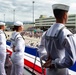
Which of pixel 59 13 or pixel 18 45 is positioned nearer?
pixel 59 13

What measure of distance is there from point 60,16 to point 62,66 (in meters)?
0.42

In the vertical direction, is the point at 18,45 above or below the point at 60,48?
below

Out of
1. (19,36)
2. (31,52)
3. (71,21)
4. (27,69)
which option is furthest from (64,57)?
(71,21)

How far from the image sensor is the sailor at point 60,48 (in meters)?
1.84

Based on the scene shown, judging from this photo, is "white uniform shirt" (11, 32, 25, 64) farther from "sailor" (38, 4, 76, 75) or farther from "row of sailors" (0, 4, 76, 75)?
"sailor" (38, 4, 76, 75)

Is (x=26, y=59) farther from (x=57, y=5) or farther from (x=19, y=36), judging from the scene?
(x=57, y=5)

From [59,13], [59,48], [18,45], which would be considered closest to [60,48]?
[59,48]

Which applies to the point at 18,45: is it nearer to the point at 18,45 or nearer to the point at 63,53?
the point at 18,45

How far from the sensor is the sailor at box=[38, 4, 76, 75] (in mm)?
1841

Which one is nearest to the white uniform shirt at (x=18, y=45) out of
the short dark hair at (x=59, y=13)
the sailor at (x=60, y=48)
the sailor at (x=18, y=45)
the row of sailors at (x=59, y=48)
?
the sailor at (x=18, y=45)

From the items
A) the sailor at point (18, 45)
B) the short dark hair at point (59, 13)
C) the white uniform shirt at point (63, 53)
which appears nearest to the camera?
the white uniform shirt at point (63, 53)

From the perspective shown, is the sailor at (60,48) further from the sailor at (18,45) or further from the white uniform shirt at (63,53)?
the sailor at (18,45)

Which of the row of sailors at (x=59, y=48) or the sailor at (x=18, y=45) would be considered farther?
the sailor at (x=18, y=45)

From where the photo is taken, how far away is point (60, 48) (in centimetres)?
196
